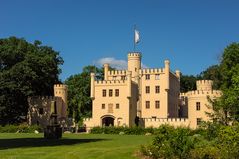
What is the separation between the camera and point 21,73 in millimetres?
59656

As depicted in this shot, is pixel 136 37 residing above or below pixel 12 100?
above

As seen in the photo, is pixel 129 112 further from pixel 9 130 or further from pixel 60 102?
pixel 9 130

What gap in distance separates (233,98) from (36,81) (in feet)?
158

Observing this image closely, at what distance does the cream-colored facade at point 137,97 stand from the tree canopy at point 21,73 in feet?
24.8

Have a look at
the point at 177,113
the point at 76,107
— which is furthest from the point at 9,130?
the point at 177,113

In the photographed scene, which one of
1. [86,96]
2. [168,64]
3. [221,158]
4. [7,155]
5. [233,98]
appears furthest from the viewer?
[86,96]

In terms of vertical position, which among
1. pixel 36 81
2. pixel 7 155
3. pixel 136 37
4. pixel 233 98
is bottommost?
pixel 7 155

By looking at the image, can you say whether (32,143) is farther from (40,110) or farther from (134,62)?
(134,62)

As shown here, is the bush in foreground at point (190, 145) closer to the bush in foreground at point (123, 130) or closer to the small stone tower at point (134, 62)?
the bush in foreground at point (123, 130)

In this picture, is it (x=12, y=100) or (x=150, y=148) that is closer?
(x=150, y=148)

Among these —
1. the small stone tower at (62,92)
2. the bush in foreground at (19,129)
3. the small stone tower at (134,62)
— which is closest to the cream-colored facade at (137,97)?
the small stone tower at (134,62)

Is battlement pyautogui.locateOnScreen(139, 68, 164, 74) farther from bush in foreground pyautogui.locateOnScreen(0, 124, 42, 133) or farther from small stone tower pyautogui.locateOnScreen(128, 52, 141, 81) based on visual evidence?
bush in foreground pyautogui.locateOnScreen(0, 124, 42, 133)

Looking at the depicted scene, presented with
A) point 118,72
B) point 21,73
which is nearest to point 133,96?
point 118,72

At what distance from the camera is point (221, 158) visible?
1545cm
